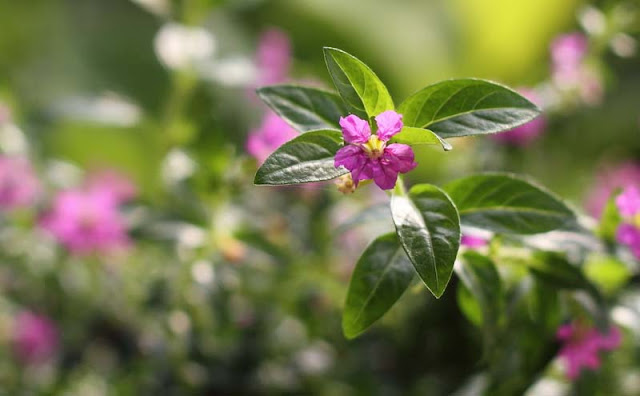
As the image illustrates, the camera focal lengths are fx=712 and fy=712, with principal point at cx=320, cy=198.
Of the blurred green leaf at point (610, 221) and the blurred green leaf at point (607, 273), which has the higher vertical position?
Result: the blurred green leaf at point (610, 221)

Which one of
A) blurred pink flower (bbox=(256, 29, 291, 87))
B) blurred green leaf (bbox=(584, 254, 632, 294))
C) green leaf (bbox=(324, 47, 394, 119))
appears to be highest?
blurred pink flower (bbox=(256, 29, 291, 87))

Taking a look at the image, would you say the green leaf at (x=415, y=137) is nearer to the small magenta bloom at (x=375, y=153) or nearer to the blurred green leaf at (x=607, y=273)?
the small magenta bloom at (x=375, y=153)

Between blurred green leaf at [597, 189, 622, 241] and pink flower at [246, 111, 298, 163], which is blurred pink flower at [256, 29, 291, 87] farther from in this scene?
blurred green leaf at [597, 189, 622, 241]

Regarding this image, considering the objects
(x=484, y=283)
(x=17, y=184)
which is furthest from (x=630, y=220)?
(x=17, y=184)

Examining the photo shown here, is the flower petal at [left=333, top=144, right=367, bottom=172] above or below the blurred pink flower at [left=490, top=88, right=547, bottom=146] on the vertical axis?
below

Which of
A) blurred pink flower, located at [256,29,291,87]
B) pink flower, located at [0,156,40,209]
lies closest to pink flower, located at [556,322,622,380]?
blurred pink flower, located at [256,29,291,87]

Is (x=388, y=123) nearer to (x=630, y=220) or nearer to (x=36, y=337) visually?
(x=630, y=220)

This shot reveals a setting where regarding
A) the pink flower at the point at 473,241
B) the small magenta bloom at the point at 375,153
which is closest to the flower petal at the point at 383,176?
the small magenta bloom at the point at 375,153
